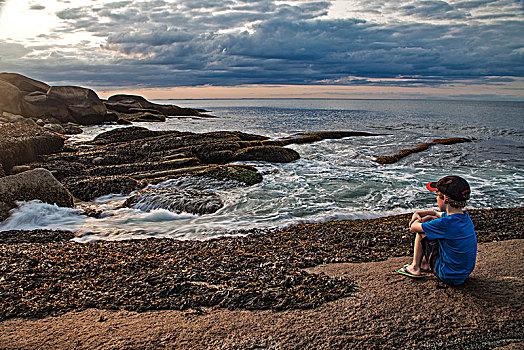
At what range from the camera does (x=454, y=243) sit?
4336mm

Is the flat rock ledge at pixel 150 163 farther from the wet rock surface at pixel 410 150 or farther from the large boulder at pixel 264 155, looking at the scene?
the wet rock surface at pixel 410 150

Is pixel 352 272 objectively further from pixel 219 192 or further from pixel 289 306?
pixel 219 192

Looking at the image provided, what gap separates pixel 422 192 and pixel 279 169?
662 cm

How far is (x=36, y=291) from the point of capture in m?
4.68

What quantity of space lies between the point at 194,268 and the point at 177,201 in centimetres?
521

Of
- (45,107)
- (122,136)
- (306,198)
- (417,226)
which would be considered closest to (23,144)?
(122,136)

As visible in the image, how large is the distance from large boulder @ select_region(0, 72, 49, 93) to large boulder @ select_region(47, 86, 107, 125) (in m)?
9.58

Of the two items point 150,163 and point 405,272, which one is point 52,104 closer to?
point 150,163

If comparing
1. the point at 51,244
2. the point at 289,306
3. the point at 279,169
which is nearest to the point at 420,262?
the point at 289,306

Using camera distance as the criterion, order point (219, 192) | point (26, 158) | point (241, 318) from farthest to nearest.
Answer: point (26, 158), point (219, 192), point (241, 318)

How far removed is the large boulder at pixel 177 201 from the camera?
10211 millimetres

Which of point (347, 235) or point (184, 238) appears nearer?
point (347, 235)

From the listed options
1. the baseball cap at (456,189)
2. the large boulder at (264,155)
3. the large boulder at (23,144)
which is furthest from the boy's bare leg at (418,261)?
the large boulder at (23,144)

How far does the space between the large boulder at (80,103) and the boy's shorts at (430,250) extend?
142 ft
